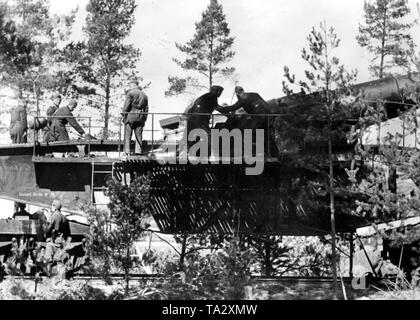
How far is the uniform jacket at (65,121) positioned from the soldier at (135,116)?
1.46 meters

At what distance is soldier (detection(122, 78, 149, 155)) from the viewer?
1126 cm

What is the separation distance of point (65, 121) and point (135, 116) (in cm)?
238

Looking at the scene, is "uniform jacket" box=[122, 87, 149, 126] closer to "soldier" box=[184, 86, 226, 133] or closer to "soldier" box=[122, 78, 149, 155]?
"soldier" box=[122, 78, 149, 155]

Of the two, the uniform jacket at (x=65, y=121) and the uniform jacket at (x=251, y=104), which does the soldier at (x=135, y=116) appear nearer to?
the uniform jacket at (x=65, y=121)

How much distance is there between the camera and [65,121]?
42.6ft

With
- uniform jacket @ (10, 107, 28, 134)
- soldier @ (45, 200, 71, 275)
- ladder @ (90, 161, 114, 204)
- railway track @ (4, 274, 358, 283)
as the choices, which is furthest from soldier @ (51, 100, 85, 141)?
railway track @ (4, 274, 358, 283)

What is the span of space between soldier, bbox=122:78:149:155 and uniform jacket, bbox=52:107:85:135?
1458 millimetres

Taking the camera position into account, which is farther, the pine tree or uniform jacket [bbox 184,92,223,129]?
uniform jacket [bbox 184,92,223,129]

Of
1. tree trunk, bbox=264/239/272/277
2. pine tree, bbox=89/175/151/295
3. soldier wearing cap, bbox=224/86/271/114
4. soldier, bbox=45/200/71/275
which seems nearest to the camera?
pine tree, bbox=89/175/151/295

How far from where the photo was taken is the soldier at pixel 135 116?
11.3m

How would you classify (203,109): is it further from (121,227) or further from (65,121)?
(65,121)

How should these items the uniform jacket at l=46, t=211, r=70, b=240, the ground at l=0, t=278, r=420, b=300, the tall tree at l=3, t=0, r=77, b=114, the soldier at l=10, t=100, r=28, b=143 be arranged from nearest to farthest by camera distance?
the ground at l=0, t=278, r=420, b=300 < the uniform jacket at l=46, t=211, r=70, b=240 < the soldier at l=10, t=100, r=28, b=143 < the tall tree at l=3, t=0, r=77, b=114

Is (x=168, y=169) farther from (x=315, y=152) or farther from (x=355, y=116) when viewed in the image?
(x=355, y=116)
